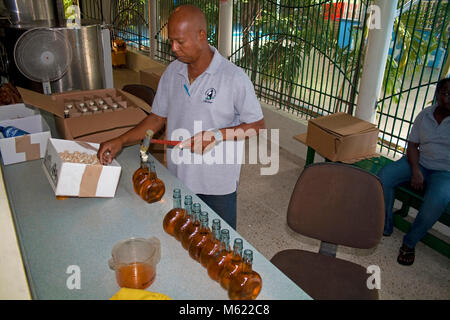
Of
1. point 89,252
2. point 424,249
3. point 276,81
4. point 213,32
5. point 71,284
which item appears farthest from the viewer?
point 213,32

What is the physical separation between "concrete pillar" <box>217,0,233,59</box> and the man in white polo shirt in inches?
130

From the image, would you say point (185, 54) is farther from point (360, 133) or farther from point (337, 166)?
point (360, 133)

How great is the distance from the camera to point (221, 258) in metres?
1.20

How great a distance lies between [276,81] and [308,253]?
10.4 ft

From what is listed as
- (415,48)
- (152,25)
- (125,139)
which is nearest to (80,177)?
(125,139)

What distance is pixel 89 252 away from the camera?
1.36m

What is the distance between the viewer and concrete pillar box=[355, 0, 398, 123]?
3.15 metres

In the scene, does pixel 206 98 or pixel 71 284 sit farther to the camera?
pixel 206 98

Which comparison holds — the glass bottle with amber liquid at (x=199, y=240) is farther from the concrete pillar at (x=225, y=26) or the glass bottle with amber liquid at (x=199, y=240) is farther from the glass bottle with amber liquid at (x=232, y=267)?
the concrete pillar at (x=225, y=26)

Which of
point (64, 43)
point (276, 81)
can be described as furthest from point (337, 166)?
point (276, 81)

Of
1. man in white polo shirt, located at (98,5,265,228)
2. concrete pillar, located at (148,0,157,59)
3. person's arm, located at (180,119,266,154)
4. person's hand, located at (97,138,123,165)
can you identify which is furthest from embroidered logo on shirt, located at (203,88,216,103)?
concrete pillar, located at (148,0,157,59)

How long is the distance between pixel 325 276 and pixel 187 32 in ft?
4.20

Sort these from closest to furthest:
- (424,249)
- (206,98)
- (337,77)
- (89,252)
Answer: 1. (89,252)
2. (206,98)
3. (424,249)
4. (337,77)

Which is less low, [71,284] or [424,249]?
[71,284]
